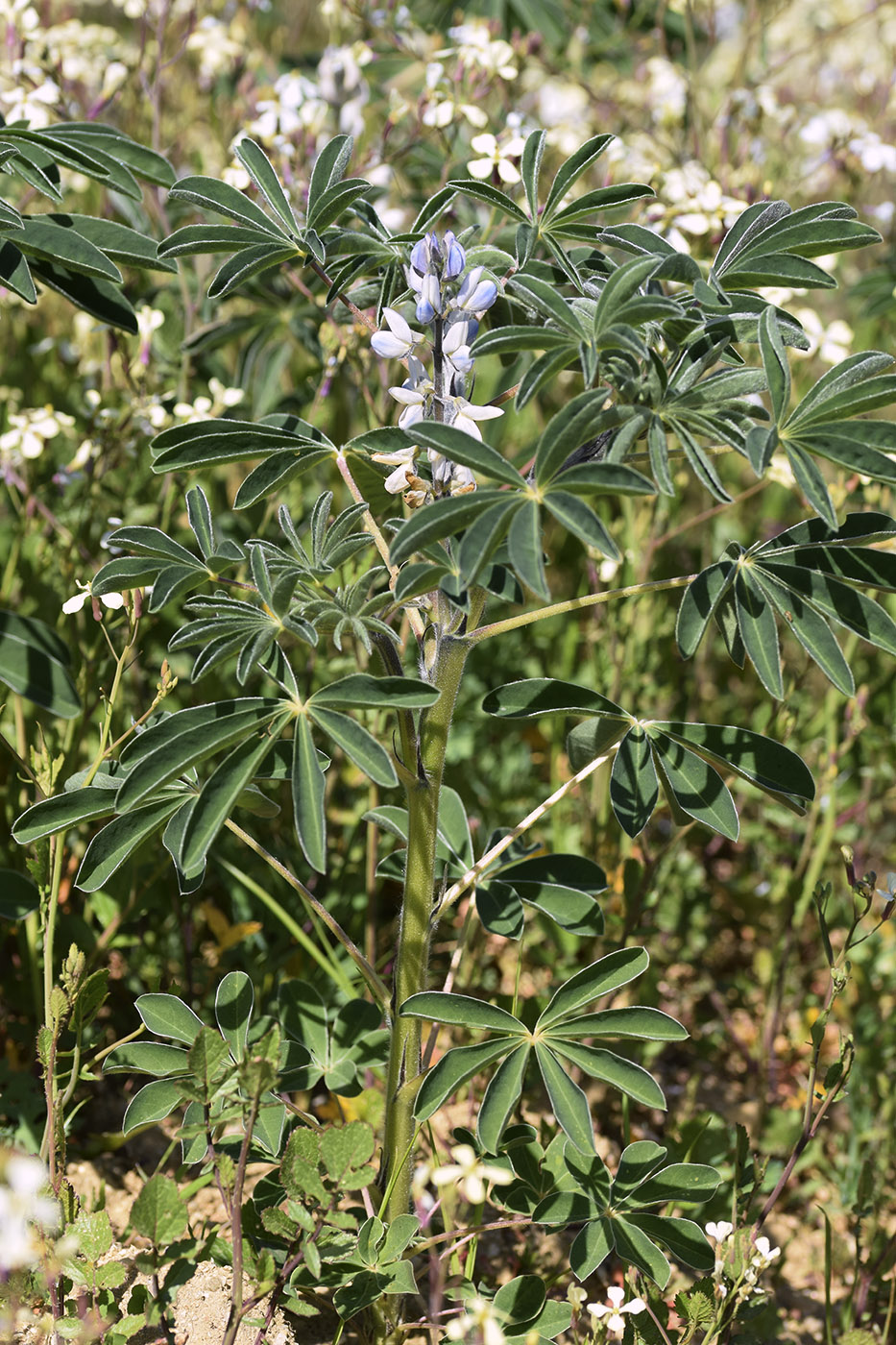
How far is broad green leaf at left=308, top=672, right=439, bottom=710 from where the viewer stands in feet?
3.20

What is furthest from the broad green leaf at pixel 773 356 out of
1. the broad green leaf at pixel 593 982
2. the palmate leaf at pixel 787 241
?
the broad green leaf at pixel 593 982

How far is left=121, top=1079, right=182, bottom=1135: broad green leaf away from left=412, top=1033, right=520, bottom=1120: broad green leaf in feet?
0.85

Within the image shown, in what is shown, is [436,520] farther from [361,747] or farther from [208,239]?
[208,239]

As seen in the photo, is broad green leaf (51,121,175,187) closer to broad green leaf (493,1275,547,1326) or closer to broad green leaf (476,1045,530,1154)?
broad green leaf (476,1045,530,1154)

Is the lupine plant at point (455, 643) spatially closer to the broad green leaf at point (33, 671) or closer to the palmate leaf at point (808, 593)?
the palmate leaf at point (808, 593)

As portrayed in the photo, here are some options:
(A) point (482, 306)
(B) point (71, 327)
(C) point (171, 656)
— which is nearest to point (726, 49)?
(B) point (71, 327)

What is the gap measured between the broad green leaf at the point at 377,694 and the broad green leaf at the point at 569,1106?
1.32 feet

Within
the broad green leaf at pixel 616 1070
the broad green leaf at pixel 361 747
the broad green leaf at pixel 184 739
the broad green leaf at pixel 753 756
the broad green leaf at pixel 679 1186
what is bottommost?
the broad green leaf at pixel 679 1186

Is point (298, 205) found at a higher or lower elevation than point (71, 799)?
higher

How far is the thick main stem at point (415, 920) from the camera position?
3.74ft

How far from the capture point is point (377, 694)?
99cm

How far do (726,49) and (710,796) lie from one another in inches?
273

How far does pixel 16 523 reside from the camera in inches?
82.4

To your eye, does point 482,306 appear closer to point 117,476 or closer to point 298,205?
point 298,205
